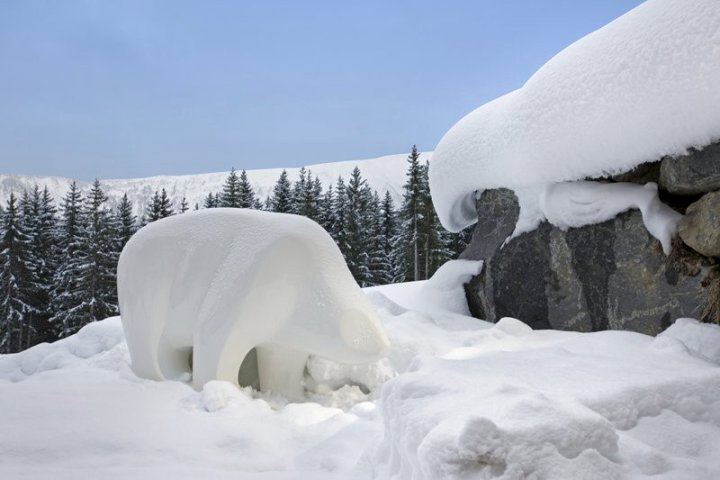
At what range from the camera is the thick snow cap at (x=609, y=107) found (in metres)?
5.17

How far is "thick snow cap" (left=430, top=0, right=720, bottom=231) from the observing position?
5168 millimetres

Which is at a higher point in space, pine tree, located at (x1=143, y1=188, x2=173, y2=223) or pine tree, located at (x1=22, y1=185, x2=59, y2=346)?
pine tree, located at (x1=143, y1=188, x2=173, y2=223)

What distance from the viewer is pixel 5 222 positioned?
24469 millimetres

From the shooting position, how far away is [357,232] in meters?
27.6

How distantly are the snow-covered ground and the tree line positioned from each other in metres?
20.0

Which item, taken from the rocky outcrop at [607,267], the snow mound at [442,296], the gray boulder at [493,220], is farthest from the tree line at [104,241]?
the rocky outcrop at [607,267]

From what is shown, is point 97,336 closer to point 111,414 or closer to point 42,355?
point 42,355

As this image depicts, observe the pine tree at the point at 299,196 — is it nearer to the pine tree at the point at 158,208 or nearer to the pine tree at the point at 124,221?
the pine tree at the point at 158,208

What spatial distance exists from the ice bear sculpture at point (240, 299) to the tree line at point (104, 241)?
19.5m

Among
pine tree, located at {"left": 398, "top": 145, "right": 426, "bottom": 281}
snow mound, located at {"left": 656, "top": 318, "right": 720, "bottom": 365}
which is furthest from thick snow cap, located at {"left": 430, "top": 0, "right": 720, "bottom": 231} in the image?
pine tree, located at {"left": 398, "top": 145, "right": 426, "bottom": 281}

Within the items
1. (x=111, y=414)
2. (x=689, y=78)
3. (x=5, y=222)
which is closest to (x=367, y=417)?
(x=111, y=414)

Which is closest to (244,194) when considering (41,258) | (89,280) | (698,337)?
(89,280)

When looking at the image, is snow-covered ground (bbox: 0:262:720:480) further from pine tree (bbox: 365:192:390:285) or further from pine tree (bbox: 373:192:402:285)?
pine tree (bbox: 373:192:402:285)

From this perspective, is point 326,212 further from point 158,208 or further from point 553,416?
point 553,416
